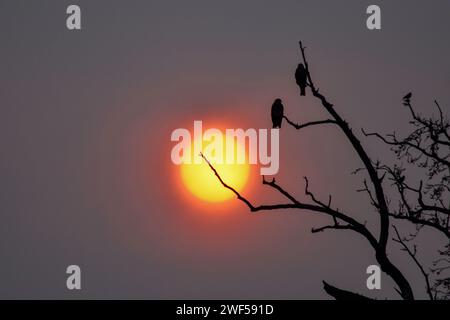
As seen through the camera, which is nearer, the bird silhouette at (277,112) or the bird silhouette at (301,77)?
the bird silhouette at (277,112)

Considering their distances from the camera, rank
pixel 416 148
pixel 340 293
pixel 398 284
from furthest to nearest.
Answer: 1. pixel 416 148
2. pixel 398 284
3. pixel 340 293

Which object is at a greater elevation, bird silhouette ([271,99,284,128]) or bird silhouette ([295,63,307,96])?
bird silhouette ([295,63,307,96])

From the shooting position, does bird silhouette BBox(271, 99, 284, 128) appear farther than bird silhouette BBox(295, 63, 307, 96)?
No

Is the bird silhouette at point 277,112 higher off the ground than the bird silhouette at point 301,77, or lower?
lower

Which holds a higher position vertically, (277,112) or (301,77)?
(301,77)

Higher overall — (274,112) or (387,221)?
(274,112)
